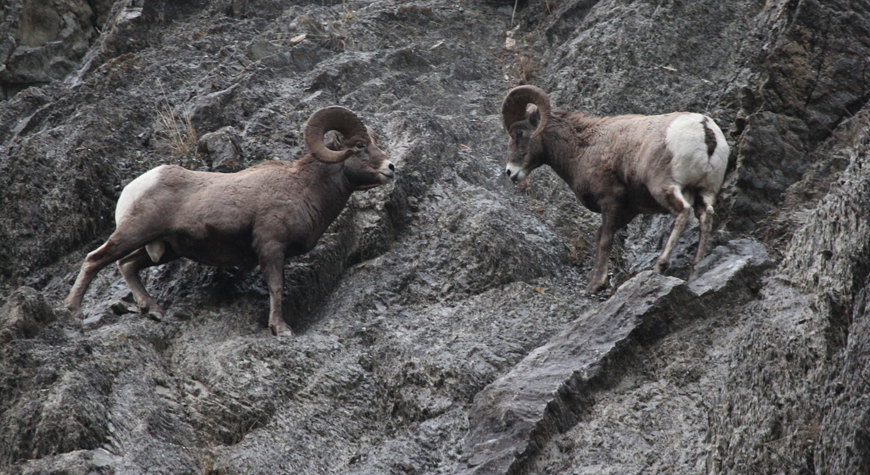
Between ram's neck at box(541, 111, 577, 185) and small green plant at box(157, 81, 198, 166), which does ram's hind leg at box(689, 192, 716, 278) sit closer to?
ram's neck at box(541, 111, 577, 185)

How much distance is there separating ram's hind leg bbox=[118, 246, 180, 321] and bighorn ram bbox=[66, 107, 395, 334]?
0.04ft

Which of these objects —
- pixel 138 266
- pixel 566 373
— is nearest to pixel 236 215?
pixel 138 266

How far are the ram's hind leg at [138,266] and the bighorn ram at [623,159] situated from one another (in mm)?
4319

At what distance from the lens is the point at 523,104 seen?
10.3m

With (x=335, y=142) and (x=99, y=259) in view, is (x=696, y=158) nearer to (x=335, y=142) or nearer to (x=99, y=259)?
(x=335, y=142)

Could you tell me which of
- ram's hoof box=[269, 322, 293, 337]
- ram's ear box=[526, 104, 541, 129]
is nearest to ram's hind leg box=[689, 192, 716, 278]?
ram's ear box=[526, 104, 541, 129]

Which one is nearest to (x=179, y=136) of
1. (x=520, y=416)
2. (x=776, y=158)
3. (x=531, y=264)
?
(x=531, y=264)

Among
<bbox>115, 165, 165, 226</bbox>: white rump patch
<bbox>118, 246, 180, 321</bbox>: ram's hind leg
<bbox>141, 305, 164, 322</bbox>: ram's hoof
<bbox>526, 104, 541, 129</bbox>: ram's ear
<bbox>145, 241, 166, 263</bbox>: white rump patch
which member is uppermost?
<bbox>526, 104, 541, 129</bbox>: ram's ear

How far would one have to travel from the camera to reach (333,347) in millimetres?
8594

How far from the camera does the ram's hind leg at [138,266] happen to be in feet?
30.0

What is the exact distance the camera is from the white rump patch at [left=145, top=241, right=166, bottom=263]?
30.2 feet

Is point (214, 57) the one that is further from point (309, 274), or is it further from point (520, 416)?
point (520, 416)

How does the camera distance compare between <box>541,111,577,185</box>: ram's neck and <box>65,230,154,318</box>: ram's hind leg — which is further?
<box>541,111,577,185</box>: ram's neck

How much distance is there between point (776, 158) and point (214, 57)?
9.03 meters
